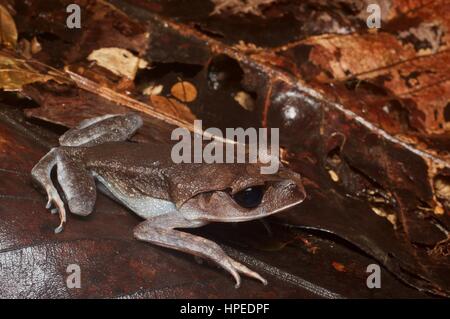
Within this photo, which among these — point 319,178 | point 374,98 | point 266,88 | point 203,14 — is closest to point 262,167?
point 319,178

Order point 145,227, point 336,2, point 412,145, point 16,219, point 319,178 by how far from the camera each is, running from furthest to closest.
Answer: point 336,2, point 412,145, point 319,178, point 145,227, point 16,219

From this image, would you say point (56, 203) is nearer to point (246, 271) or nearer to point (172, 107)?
point (246, 271)

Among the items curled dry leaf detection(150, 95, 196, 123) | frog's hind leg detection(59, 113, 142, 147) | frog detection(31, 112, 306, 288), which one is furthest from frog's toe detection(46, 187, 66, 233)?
curled dry leaf detection(150, 95, 196, 123)

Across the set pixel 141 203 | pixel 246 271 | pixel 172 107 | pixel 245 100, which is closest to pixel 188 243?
pixel 246 271

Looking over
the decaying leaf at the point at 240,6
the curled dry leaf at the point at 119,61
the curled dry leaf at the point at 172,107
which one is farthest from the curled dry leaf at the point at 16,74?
the decaying leaf at the point at 240,6

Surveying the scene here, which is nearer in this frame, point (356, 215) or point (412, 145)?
point (356, 215)

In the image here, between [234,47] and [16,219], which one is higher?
[234,47]

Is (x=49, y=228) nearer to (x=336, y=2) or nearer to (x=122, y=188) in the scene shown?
(x=122, y=188)

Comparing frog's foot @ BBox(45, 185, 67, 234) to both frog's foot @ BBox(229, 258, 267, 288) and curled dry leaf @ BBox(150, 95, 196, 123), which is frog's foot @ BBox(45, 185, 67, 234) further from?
curled dry leaf @ BBox(150, 95, 196, 123)
